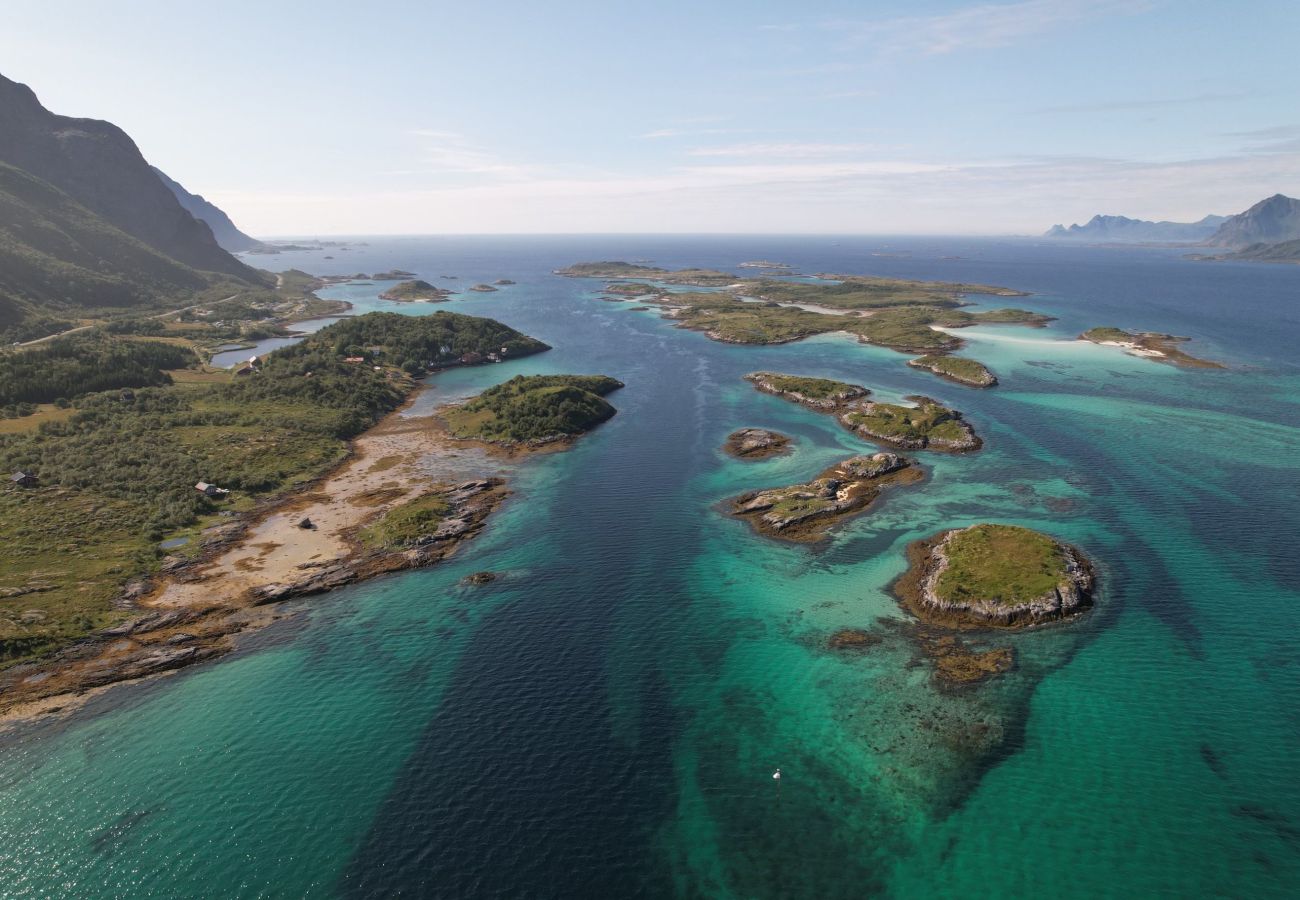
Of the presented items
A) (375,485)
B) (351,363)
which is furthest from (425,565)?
(351,363)

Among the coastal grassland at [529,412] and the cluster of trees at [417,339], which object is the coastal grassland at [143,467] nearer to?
the cluster of trees at [417,339]

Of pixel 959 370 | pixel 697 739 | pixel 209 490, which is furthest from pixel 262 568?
pixel 959 370

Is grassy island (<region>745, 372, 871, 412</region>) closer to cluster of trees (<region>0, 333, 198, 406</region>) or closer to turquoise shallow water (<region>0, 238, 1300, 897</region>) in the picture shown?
turquoise shallow water (<region>0, 238, 1300, 897</region>)

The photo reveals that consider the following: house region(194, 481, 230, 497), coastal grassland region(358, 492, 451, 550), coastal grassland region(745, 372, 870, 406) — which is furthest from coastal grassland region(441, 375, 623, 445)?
coastal grassland region(745, 372, 870, 406)

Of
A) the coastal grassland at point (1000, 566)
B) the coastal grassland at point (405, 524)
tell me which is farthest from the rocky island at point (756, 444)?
the coastal grassland at point (405, 524)

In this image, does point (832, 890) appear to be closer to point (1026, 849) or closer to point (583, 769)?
point (1026, 849)

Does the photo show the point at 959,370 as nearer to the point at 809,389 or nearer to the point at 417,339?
the point at 809,389
